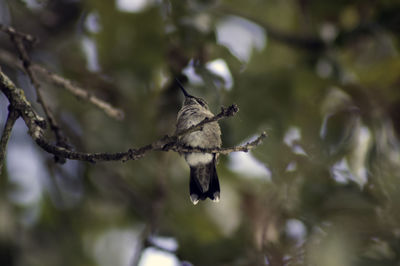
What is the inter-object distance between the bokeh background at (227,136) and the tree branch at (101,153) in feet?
7.37

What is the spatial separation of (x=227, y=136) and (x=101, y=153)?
2363 mm

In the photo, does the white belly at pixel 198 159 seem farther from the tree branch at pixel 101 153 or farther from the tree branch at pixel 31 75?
the tree branch at pixel 31 75

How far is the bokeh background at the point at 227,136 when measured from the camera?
15.1 ft

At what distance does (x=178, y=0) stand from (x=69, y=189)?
2753 millimetres

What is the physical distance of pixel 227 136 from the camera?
4137mm

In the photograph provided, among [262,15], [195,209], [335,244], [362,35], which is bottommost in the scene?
[335,244]

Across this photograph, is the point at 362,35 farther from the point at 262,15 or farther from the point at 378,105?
the point at 262,15

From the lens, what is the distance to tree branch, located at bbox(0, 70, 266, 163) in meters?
1.80

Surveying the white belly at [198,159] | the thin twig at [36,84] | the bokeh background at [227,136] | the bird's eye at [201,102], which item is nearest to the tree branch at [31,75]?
the thin twig at [36,84]

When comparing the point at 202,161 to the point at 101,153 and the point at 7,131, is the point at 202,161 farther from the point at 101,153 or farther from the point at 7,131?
the point at 7,131

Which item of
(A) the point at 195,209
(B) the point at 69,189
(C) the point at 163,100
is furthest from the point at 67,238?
(C) the point at 163,100

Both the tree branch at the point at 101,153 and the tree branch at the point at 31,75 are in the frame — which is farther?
the tree branch at the point at 31,75

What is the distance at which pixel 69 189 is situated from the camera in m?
6.09

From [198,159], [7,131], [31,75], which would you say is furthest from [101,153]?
[31,75]
